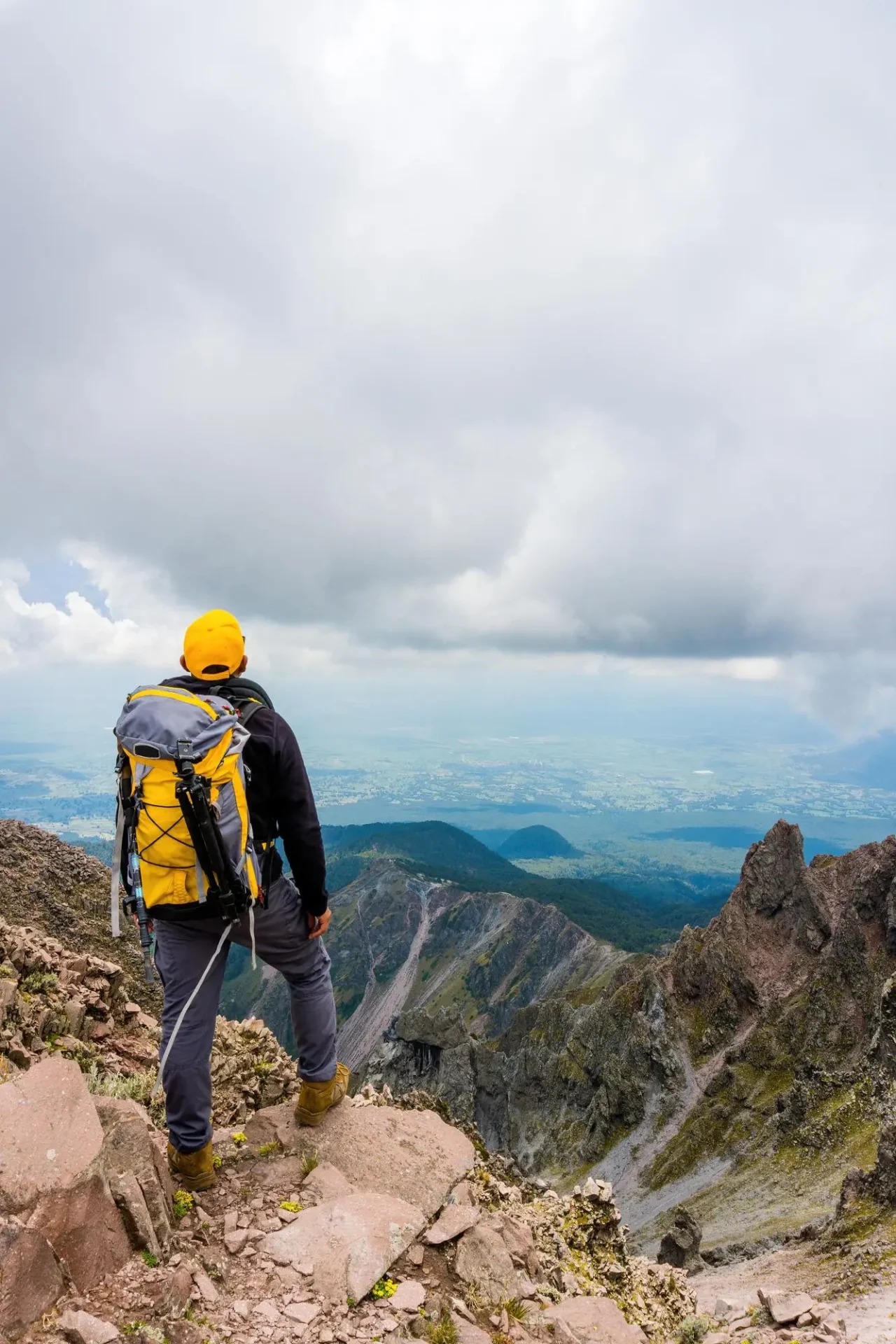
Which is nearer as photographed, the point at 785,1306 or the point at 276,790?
the point at 276,790

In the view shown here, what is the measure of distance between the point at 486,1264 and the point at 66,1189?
4.44 meters

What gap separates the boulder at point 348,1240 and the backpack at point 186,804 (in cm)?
317

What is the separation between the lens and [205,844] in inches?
262

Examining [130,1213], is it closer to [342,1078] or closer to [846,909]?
[342,1078]

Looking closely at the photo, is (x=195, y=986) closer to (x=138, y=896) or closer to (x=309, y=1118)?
(x=138, y=896)

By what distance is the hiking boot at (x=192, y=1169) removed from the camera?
7.15 m

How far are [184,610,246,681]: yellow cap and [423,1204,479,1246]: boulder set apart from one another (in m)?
6.37

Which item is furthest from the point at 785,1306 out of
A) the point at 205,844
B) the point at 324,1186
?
the point at 205,844

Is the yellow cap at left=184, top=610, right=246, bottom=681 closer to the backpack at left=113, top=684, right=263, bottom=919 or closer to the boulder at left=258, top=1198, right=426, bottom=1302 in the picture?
the backpack at left=113, top=684, right=263, bottom=919

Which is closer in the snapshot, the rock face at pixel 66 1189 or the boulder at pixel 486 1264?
the rock face at pixel 66 1189

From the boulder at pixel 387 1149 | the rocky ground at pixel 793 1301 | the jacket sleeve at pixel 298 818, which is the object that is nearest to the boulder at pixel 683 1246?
the rocky ground at pixel 793 1301

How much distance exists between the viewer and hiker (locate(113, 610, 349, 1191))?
21.9 ft

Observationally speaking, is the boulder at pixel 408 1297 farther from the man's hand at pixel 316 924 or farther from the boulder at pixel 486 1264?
the man's hand at pixel 316 924

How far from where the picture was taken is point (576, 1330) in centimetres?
714
